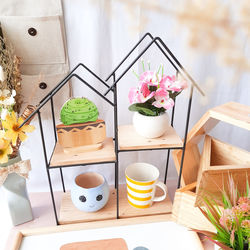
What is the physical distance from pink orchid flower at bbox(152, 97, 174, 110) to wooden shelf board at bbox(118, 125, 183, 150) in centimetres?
11

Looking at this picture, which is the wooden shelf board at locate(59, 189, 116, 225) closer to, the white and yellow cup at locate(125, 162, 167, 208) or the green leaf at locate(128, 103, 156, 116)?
the white and yellow cup at locate(125, 162, 167, 208)

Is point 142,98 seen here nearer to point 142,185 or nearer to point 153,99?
point 153,99

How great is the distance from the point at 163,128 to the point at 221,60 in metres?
0.55

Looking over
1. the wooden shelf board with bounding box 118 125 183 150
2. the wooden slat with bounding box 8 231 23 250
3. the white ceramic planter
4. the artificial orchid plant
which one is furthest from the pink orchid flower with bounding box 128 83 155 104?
the wooden slat with bounding box 8 231 23 250

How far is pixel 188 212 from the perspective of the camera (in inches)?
29.2

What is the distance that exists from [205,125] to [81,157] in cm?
37

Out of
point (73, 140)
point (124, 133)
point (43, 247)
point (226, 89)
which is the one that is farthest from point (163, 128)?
point (43, 247)

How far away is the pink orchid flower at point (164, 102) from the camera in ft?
2.07

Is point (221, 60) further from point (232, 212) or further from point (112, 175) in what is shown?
point (112, 175)

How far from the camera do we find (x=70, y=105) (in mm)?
661

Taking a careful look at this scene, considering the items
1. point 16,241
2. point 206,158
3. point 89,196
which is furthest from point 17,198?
point 206,158

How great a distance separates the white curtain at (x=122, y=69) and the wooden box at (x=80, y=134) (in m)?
0.20

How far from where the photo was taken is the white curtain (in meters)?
0.77

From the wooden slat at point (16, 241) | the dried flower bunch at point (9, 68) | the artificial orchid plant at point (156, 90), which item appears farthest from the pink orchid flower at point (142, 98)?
the wooden slat at point (16, 241)
